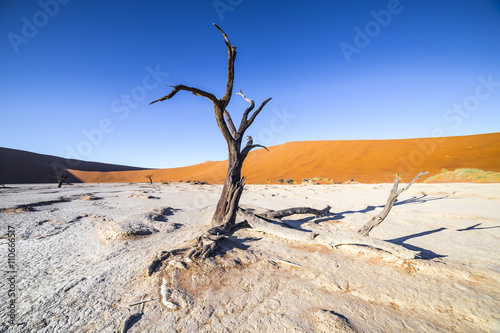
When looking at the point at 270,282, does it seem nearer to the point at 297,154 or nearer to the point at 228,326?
the point at 228,326

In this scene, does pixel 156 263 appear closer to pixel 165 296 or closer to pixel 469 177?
pixel 165 296

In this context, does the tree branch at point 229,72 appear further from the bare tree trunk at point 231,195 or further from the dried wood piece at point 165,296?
the dried wood piece at point 165,296

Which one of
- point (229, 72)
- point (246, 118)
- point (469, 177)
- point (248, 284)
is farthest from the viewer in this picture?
point (469, 177)

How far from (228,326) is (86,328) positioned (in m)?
1.43

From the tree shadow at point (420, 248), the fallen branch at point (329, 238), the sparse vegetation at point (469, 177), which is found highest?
the sparse vegetation at point (469, 177)

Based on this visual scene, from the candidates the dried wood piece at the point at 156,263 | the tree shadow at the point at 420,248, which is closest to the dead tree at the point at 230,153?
the dried wood piece at the point at 156,263

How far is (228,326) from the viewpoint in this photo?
206cm

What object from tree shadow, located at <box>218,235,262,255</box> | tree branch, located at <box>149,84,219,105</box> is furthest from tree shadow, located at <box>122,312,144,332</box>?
tree branch, located at <box>149,84,219,105</box>

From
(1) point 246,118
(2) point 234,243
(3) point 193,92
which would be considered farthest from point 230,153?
(2) point 234,243

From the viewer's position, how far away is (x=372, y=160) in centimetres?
2867

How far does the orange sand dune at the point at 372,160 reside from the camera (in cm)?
2065

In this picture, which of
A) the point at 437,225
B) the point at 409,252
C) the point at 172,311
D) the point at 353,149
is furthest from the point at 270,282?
the point at 353,149

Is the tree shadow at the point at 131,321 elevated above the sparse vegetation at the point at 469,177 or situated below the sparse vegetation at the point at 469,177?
below

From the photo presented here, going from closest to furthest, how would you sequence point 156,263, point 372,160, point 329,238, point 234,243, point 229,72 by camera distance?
1. point 156,263
2. point 329,238
3. point 234,243
4. point 229,72
5. point 372,160
